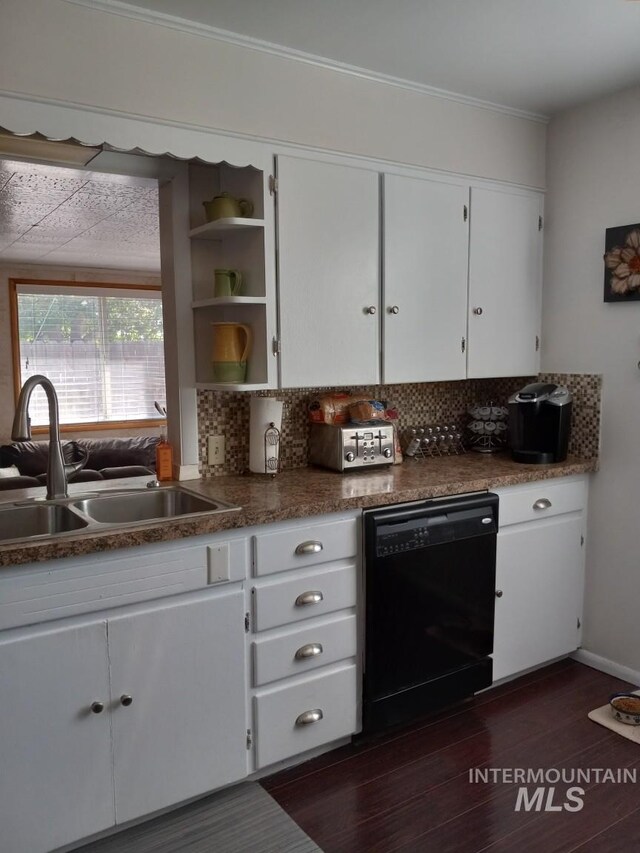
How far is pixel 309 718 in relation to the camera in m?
2.26

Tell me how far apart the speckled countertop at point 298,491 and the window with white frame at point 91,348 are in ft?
14.1

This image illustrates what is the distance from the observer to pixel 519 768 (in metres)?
2.30

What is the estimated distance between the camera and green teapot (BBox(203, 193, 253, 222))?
7.88 feet

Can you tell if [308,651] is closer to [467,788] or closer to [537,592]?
[467,788]

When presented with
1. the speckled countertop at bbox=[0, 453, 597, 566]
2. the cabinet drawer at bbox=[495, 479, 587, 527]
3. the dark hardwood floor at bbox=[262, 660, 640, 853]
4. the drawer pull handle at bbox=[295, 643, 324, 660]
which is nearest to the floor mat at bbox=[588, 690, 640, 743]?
the dark hardwood floor at bbox=[262, 660, 640, 853]

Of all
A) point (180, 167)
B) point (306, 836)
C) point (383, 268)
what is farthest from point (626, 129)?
point (306, 836)

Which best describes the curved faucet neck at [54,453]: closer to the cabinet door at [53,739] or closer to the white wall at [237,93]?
the cabinet door at [53,739]

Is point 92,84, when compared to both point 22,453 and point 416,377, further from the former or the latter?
point 22,453

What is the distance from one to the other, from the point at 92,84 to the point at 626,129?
2.10m

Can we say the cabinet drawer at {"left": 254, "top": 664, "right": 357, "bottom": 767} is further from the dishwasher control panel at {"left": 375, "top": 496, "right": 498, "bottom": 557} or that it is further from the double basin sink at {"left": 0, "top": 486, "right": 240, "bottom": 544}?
the double basin sink at {"left": 0, "top": 486, "right": 240, "bottom": 544}

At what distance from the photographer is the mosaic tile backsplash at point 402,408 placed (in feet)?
8.89

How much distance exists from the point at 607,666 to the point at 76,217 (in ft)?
13.0

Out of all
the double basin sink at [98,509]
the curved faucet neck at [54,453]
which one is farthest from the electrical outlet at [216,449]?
the curved faucet neck at [54,453]

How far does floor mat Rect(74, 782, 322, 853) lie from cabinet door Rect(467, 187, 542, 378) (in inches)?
74.2
